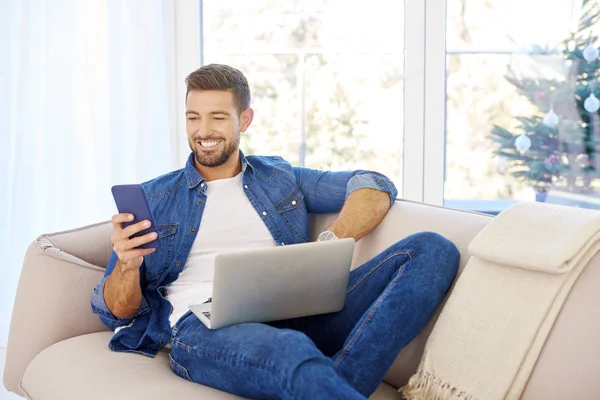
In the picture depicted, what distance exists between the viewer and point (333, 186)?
2.36m

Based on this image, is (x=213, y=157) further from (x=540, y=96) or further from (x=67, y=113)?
(x=540, y=96)

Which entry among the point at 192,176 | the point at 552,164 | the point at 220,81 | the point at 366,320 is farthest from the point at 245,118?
the point at 552,164

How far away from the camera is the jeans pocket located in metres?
1.87

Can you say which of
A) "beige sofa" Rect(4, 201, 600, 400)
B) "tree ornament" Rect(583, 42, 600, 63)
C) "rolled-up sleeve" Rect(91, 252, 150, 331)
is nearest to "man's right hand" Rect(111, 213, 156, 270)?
"rolled-up sleeve" Rect(91, 252, 150, 331)

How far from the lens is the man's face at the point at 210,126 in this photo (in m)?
2.29

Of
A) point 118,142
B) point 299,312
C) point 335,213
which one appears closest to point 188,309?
point 299,312

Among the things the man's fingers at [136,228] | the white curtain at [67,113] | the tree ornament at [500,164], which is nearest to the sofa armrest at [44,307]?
the man's fingers at [136,228]

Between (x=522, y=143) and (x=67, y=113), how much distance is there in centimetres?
208

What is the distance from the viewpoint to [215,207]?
228 centimetres

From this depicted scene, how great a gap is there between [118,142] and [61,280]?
1.33 metres

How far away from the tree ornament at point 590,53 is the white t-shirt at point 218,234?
1.87 meters

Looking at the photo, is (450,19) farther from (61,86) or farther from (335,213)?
(61,86)

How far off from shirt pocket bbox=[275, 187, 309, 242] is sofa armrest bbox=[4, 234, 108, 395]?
2.07 ft

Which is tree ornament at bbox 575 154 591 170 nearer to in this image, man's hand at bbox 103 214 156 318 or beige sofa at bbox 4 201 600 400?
beige sofa at bbox 4 201 600 400
